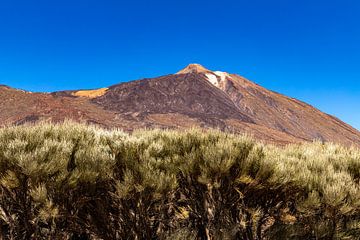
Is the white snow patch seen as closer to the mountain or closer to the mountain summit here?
the mountain

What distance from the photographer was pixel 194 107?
272 ft

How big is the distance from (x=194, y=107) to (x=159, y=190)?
76.5 meters

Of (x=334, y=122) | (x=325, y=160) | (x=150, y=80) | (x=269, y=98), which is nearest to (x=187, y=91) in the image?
(x=150, y=80)

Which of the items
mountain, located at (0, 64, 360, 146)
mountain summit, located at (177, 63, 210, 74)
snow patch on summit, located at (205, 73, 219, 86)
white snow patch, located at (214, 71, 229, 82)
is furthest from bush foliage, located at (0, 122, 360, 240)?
mountain summit, located at (177, 63, 210, 74)

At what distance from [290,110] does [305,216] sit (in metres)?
92.2

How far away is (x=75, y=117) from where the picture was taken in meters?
52.6

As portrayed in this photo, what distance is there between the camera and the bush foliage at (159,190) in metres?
6.43

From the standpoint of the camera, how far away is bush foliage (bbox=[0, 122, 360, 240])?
21.1 ft

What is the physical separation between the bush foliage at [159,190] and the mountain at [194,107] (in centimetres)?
4529

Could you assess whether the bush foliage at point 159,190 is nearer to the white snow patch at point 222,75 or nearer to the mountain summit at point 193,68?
the white snow patch at point 222,75

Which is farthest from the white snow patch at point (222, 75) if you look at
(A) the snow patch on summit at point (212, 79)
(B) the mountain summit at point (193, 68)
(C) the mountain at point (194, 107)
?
(B) the mountain summit at point (193, 68)

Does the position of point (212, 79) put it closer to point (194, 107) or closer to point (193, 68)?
point (193, 68)

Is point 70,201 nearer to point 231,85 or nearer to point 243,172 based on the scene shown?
point 243,172

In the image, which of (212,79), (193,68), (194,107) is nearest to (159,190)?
(194,107)
